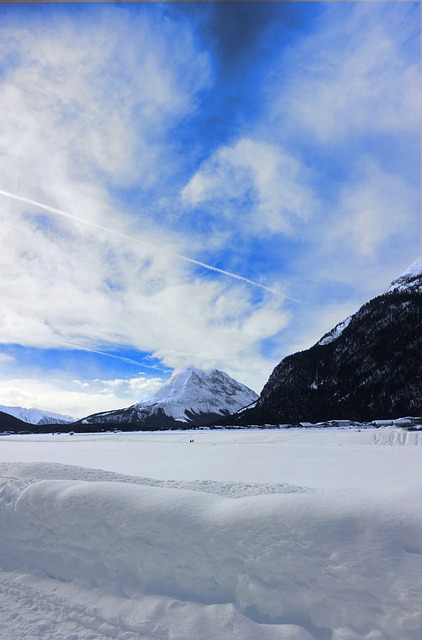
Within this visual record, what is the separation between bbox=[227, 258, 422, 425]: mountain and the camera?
9744 centimetres

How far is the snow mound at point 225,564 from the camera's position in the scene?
444cm

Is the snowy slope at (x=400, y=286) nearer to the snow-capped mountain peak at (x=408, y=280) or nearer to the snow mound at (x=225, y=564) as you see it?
the snow-capped mountain peak at (x=408, y=280)

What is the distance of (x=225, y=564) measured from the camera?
17.7 feet

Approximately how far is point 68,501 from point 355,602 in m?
5.53

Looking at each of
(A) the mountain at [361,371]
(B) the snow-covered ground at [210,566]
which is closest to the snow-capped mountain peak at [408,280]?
(A) the mountain at [361,371]

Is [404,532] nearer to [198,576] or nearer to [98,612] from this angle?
[198,576]

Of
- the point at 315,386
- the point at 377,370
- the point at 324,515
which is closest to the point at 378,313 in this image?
the point at 377,370

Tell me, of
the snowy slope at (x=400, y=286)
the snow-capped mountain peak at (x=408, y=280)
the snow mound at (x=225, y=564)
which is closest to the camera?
the snow mound at (x=225, y=564)

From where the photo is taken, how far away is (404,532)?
4.98 m

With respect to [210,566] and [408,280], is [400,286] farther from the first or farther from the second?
[210,566]

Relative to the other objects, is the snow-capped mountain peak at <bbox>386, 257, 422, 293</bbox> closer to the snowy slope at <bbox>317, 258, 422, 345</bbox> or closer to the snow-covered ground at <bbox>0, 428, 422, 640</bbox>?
the snowy slope at <bbox>317, 258, 422, 345</bbox>

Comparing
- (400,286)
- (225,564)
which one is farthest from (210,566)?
(400,286)

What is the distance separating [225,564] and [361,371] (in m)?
117

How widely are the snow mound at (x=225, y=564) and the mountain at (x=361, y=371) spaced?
94.6m
